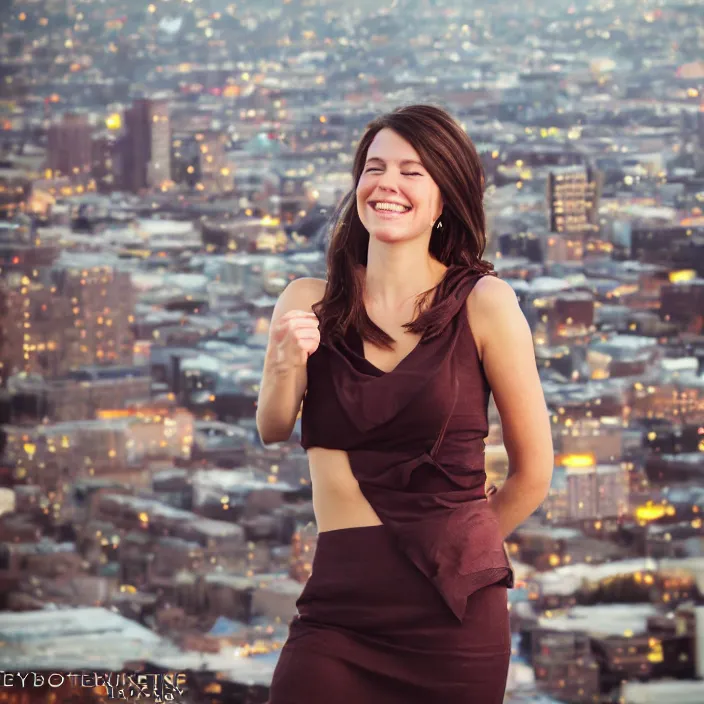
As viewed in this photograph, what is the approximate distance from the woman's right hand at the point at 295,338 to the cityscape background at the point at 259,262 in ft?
27.3

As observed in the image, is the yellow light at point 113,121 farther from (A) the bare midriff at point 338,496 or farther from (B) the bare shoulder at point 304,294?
(A) the bare midriff at point 338,496

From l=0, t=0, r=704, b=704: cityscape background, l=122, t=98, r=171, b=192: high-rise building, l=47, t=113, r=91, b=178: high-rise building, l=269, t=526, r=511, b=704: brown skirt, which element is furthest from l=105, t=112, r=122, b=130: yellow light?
l=269, t=526, r=511, b=704: brown skirt

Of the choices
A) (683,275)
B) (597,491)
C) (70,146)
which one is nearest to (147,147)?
(70,146)

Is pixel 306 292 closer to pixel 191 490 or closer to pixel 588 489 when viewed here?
pixel 588 489

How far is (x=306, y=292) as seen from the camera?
137 centimetres

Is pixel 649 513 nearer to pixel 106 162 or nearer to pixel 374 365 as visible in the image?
pixel 106 162

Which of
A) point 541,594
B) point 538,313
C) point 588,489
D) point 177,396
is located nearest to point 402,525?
point 541,594

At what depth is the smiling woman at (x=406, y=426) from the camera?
1.23 meters

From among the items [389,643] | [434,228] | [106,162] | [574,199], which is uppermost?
[106,162]

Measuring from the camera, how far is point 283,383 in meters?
1.30

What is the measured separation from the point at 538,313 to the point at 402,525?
10.3 m

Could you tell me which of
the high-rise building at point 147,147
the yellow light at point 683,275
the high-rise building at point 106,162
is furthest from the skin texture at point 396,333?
the high-rise building at point 106,162

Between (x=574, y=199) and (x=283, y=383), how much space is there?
37.0 ft

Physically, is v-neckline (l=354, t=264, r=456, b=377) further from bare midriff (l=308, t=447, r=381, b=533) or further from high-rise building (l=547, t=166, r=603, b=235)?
high-rise building (l=547, t=166, r=603, b=235)
